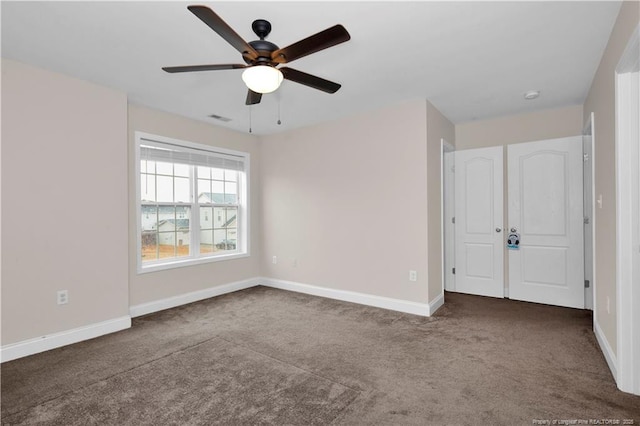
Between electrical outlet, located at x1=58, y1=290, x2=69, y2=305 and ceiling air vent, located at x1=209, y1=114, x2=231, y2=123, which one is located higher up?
ceiling air vent, located at x1=209, y1=114, x2=231, y2=123

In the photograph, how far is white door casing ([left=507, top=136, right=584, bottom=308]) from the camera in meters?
4.06

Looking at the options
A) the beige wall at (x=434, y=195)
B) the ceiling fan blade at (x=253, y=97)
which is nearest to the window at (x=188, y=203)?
the ceiling fan blade at (x=253, y=97)

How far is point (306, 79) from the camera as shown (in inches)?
91.5

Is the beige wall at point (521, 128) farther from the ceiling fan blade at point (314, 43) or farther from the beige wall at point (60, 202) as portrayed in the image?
the beige wall at point (60, 202)

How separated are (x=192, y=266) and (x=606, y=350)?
14.9ft

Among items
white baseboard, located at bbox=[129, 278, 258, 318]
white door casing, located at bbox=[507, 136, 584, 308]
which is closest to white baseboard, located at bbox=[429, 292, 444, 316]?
white door casing, located at bbox=[507, 136, 584, 308]

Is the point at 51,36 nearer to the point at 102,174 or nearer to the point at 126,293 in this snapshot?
the point at 102,174

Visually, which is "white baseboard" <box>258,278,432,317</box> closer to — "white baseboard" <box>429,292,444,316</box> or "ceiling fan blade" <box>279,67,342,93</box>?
"white baseboard" <box>429,292,444,316</box>

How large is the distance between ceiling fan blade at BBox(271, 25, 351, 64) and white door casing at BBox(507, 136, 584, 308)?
3673mm

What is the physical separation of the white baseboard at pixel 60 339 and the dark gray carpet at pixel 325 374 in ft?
0.41

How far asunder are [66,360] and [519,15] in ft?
14.4

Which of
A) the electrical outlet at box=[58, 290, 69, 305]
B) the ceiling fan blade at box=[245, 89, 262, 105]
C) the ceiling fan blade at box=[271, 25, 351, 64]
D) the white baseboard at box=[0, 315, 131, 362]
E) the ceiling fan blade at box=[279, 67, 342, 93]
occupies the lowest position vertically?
the white baseboard at box=[0, 315, 131, 362]

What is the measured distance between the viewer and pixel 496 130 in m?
4.63

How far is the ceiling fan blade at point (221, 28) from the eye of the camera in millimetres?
1547
